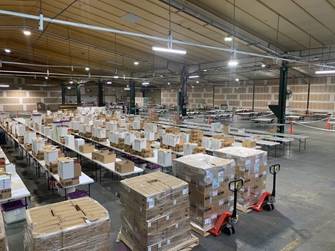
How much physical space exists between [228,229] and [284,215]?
1365 mm

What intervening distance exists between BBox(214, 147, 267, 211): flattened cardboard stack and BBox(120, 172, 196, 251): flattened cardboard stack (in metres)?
1.49

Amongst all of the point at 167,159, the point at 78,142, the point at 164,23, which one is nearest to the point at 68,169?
the point at 167,159

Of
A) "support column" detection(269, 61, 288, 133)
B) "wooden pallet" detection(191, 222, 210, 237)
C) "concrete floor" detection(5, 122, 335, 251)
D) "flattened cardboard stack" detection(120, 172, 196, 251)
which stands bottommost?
"concrete floor" detection(5, 122, 335, 251)

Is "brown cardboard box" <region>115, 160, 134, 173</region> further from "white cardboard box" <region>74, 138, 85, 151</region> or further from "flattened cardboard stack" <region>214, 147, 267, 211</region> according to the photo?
"white cardboard box" <region>74, 138, 85, 151</region>

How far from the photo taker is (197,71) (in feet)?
56.3

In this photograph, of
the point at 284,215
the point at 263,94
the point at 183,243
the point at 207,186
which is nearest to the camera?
the point at 183,243

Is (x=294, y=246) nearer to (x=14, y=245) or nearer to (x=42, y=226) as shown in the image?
(x=42, y=226)

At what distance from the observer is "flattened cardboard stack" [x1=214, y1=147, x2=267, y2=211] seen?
4.55 metres

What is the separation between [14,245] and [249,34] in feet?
33.6

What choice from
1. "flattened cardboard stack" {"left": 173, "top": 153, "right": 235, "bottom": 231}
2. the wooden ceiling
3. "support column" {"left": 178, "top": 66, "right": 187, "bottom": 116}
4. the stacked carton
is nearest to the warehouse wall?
"support column" {"left": 178, "top": 66, "right": 187, "bottom": 116}

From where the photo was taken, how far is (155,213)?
10.6 feet

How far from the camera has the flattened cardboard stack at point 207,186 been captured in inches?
150

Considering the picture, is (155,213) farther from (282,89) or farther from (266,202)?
(282,89)

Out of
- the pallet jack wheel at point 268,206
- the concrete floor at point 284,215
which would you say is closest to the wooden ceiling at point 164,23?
the concrete floor at point 284,215
